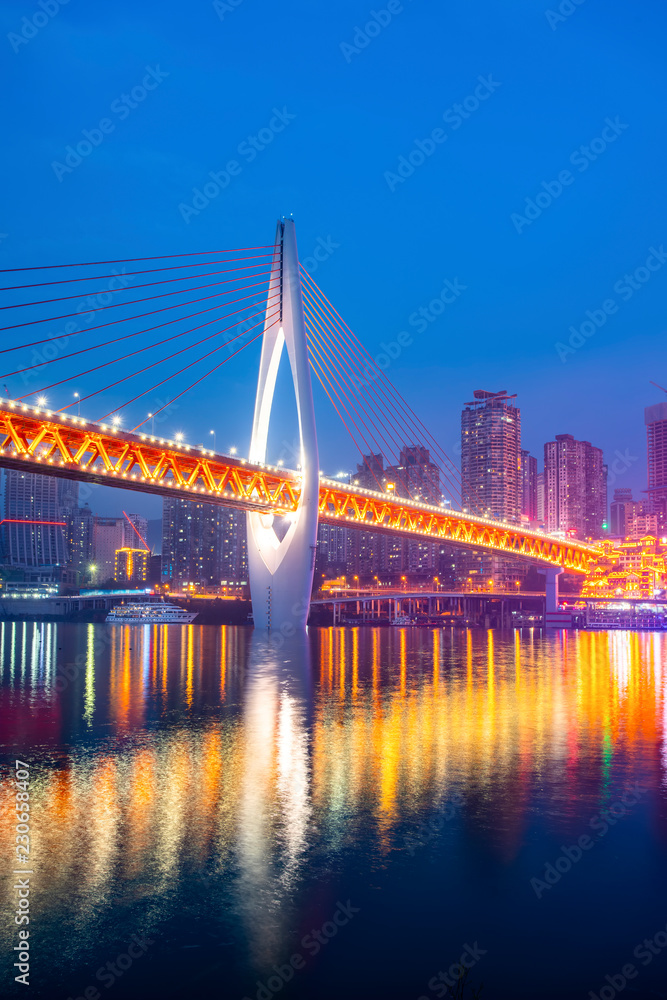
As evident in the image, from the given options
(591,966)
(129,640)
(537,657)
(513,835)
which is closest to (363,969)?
(591,966)

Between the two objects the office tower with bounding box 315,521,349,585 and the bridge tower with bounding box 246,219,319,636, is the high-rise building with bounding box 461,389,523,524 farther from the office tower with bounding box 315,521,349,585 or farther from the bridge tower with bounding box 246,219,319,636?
the bridge tower with bounding box 246,219,319,636

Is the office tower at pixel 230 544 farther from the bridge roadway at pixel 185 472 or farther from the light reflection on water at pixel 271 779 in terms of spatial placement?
the light reflection on water at pixel 271 779

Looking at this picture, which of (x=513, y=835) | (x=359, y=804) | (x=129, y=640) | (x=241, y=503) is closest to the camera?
(x=513, y=835)

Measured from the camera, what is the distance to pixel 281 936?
30.0ft

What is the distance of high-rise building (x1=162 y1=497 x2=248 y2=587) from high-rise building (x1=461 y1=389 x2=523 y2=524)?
56.4 meters

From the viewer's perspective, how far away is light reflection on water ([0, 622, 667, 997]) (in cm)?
996

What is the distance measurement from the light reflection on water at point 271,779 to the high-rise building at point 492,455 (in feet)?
492

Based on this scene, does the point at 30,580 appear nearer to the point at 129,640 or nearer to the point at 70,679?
the point at 129,640

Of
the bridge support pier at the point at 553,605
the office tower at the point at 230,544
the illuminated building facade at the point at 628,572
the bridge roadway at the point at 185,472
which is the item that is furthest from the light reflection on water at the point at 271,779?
the office tower at the point at 230,544

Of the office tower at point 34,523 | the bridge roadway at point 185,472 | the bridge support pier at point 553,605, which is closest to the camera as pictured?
the bridge roadway at point 185,472

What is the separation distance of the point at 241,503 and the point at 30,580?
380 feet

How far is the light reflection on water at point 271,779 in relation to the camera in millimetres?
9961

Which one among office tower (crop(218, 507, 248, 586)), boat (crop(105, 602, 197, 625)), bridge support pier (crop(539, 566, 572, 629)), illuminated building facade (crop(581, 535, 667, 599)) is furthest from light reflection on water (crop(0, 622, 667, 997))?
office tower (crop(218, 507, 248, 586))

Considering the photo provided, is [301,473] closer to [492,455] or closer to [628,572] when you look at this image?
[628,572]
